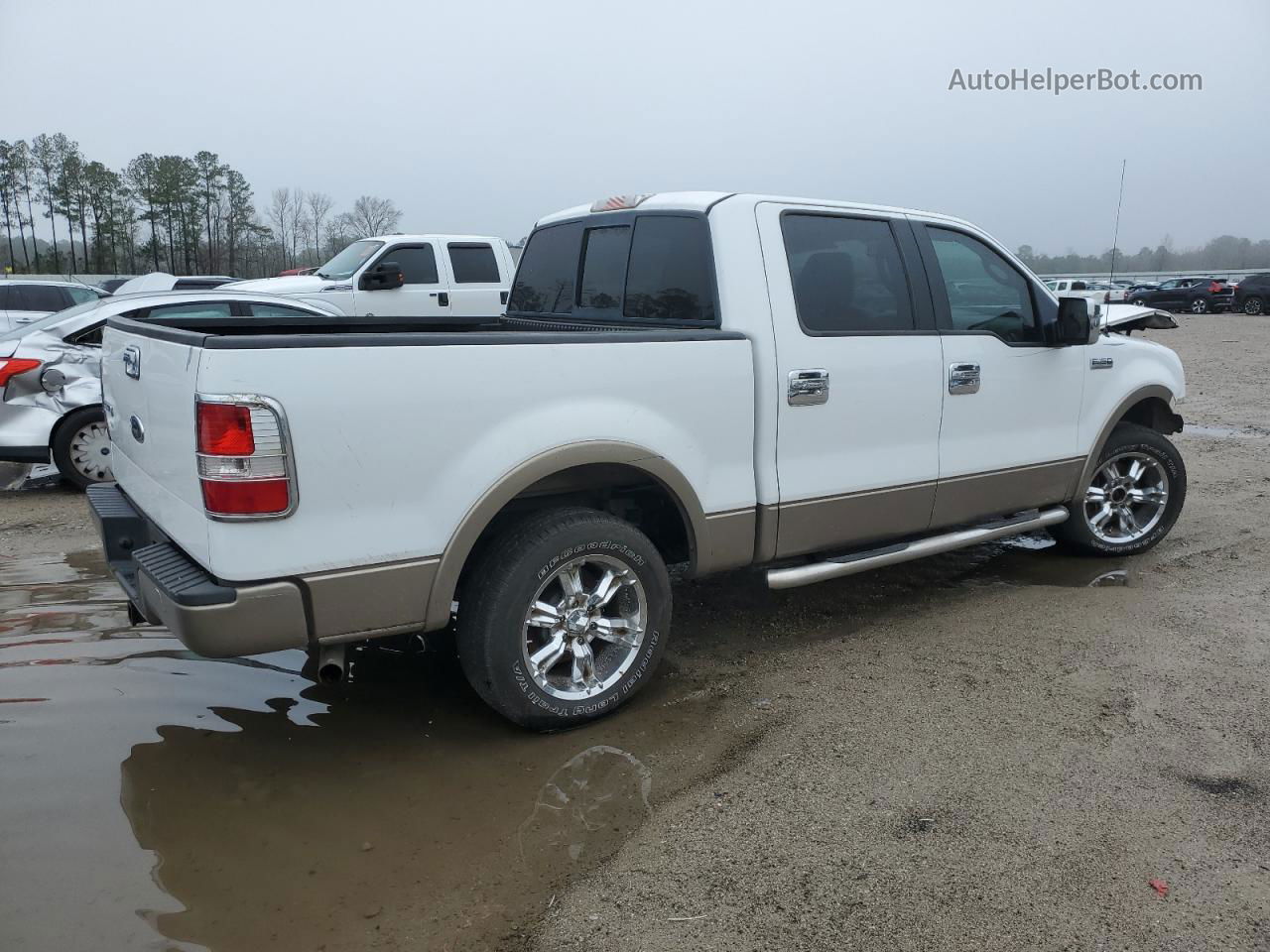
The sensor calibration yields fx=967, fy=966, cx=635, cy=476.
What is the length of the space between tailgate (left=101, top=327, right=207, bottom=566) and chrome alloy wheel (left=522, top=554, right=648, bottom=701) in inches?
46.2

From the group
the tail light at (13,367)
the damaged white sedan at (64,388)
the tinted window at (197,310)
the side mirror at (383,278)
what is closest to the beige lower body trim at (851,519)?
the damaged white sedan at (64,388)

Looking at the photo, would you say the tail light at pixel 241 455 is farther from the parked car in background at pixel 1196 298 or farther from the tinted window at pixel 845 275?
the parked car in background at pixel 1196 298

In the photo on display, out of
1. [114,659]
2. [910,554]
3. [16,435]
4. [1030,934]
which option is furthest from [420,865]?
[16,435]

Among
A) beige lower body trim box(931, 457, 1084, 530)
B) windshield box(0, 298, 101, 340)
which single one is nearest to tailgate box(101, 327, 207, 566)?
beige lower body trim box(931, 457, 1084, 530)

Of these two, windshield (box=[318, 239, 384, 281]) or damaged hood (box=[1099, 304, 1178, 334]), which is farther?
windshield (box=[318, 239, 384, 281])

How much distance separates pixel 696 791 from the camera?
3213 millimetres

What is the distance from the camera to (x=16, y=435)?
7234 mm

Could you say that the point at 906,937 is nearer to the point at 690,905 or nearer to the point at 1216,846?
the point at 690,905

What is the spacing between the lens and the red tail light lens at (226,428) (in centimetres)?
281

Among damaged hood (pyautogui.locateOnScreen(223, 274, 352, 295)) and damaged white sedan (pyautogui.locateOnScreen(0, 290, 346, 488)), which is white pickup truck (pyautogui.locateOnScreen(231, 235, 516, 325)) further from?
damaged white sedan (pyautogui.locateOnScreen(0, 290, 346, 488))

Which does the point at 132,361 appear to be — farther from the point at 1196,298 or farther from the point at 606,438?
the point at 1196,298

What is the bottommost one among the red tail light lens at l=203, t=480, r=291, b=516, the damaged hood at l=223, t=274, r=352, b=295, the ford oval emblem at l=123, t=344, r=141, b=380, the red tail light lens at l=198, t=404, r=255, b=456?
the red tail light lens at l=203, t=480, r=291, b=516

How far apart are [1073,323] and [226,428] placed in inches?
159

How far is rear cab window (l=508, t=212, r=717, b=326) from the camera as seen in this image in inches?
161
